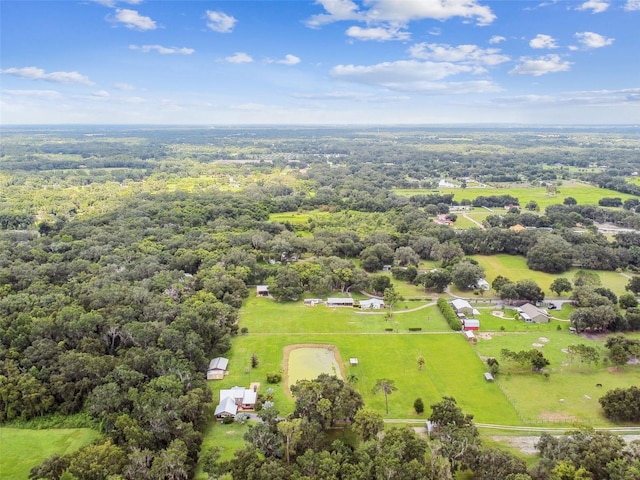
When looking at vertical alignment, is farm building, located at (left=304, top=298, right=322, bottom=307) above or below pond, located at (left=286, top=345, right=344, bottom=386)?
above

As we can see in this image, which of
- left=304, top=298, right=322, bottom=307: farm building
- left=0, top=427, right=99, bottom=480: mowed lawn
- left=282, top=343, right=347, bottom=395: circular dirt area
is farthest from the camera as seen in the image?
left=304, top=298, right=322, bottom=307: farm building

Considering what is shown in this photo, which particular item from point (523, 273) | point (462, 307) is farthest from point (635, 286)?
point (462, 307)

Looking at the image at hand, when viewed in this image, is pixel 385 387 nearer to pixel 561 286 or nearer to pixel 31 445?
pixel 31 445

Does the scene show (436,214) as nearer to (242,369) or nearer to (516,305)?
(516,305)

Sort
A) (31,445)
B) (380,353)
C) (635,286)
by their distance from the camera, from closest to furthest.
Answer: (31,445), (380,353), (635,286)

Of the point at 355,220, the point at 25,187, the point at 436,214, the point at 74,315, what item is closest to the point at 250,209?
the point at 355,220

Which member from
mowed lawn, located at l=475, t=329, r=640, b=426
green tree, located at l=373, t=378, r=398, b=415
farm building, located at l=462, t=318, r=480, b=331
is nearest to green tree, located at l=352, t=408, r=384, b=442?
green tree, located at l=373, t=378, r=398, b=415

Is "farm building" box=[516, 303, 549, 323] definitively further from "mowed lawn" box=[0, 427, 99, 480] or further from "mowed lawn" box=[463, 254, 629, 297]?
"mowed lawn" box=[0, 427, 99, 480]

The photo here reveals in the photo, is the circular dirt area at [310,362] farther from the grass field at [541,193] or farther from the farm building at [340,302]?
the grass field at [541,193]
